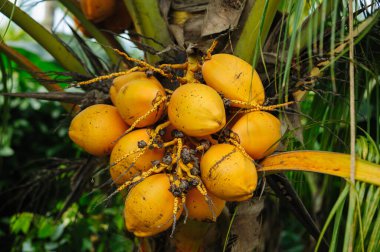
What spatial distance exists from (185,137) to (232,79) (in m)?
0.16

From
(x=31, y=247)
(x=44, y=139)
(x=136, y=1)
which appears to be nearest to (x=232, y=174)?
(x=136, y=1)

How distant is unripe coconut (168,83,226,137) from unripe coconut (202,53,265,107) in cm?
5

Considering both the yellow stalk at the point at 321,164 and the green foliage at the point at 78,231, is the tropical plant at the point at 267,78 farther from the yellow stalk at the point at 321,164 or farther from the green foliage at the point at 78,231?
the green foliage at the point at 78,231

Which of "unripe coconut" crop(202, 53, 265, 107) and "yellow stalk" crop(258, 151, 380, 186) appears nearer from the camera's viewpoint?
"yellow stalk" crop(258, 151, 380, 186)

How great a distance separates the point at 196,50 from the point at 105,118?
0.26m

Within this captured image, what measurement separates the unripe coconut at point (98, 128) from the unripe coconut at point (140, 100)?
6 centimetres

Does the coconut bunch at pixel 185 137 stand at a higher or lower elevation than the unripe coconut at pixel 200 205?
higher

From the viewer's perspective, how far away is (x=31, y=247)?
2.89 meters

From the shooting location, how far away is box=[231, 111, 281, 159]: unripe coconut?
1.12 metres

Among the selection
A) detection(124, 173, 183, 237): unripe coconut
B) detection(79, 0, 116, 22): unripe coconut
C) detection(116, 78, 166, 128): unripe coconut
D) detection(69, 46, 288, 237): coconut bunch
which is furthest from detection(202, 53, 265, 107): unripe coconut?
detection(79, 0, 116, 22): unripe coconut

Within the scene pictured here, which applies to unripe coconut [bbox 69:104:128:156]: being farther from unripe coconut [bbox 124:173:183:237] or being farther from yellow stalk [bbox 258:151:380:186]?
yellow stalk [bbox 258:151:380:186]

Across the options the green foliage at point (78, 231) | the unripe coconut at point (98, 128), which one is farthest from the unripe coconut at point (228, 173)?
the green foliage at point (78, 231)

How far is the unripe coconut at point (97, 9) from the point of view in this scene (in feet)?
5.45

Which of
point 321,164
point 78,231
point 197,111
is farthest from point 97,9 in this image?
point 78,231
